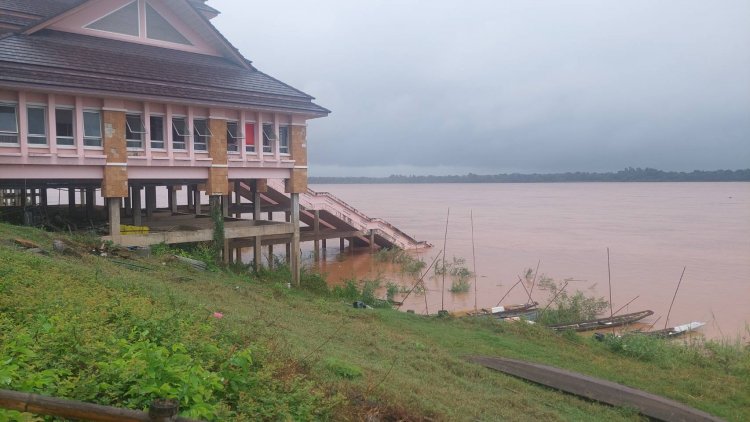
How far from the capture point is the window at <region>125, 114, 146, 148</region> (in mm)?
16500

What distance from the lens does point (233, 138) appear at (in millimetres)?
18750

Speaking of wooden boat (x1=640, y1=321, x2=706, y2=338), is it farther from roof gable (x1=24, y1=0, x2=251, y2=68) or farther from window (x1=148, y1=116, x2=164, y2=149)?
roof gable (x1=24, y1=0, x2=251, y2=68)

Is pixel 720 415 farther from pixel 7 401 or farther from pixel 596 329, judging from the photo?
pixel 7 401

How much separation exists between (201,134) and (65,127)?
3.65 meters

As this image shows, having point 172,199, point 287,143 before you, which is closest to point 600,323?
point 287,143

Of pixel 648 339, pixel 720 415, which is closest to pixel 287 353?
pixel 720 415

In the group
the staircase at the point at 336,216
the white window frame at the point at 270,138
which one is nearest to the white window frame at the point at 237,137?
the white window frame at the point at 270,138

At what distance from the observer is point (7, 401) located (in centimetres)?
371

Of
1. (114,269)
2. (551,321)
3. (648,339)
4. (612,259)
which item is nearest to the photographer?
(114,269)

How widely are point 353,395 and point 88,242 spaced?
11.3 m

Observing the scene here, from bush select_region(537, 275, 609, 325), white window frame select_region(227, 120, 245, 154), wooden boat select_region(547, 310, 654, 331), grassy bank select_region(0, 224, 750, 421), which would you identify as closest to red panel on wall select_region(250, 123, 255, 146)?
white window frame select_region(227, 120, 245, 154)

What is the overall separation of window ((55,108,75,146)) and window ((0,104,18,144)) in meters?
0.91

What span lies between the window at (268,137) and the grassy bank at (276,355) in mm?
5746

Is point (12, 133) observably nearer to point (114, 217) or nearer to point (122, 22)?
point (114, 217)
